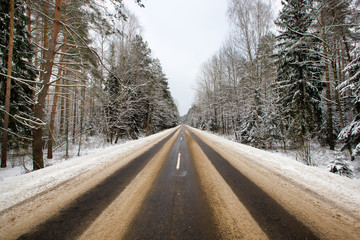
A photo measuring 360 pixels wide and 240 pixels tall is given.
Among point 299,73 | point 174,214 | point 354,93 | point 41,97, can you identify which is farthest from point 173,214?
point 299,73

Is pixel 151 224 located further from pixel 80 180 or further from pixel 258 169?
pixel 258 169

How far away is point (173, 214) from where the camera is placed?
6.81ft

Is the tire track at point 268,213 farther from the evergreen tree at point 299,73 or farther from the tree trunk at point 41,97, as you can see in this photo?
the evergreen tree at point 299,73

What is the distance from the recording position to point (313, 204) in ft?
7.63

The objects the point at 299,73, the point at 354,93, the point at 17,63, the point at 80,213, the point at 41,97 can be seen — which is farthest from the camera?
the point at 299,73

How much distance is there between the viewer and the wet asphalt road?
66.4 inches

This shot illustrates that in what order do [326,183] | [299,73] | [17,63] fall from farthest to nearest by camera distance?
1. [299,73]
2. [17,63]
3. [326,183]

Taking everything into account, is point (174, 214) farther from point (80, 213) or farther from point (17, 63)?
point (17, 63)

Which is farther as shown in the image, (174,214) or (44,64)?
(44,64)

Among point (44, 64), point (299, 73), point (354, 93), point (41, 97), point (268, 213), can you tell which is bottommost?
point (268, 213)

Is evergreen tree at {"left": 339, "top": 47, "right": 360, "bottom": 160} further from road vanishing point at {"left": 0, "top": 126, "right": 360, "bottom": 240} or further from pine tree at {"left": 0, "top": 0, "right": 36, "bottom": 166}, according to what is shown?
pine tree at {"left": 0, "top": 0, "right": 36, "bottom": 166}

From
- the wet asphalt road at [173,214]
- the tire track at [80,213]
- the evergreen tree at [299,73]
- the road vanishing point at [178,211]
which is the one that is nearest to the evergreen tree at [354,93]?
the evergreen tree at [299,73]

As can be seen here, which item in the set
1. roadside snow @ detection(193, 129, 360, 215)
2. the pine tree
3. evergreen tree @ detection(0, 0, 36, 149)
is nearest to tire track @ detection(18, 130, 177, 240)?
roadside snow @ detection(193, 129, 360, 215)

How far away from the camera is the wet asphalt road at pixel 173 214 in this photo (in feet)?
5.53
